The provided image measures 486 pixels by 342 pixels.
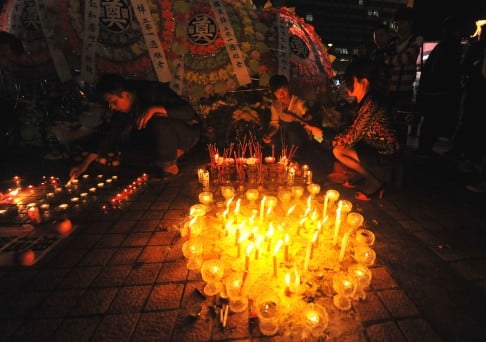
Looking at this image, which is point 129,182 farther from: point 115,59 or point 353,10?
point 353,10

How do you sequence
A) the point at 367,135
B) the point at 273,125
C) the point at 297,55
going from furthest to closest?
the point at 273,125 < the point at 297,55 < the point at 367,135

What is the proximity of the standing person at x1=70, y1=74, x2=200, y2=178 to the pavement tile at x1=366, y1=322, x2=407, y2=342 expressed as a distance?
→ 15.9 ft

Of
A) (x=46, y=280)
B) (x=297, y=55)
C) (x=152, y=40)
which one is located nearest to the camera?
(x=46, y=280)

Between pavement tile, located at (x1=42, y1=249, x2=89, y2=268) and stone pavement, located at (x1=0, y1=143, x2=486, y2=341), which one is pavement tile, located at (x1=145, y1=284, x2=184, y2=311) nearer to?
stone pavement, located at (x1=0, y1=143, x2=486, y2=341)

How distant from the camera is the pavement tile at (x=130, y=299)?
2.62 m

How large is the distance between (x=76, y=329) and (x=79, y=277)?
759mm

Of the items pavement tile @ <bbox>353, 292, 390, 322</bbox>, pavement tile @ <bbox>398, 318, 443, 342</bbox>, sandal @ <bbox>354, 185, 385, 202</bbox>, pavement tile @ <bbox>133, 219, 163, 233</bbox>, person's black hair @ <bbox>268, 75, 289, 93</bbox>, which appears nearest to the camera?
pavement tile @ <bbox>398, 318, 443, 342</bbox>

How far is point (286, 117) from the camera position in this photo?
→ 6926 millimetres

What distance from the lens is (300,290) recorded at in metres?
2.79

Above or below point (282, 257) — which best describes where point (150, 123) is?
above

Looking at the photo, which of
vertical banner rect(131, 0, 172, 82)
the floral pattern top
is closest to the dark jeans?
vertical banner rect(131, 0, 172, 82)

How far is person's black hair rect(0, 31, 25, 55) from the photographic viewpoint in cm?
521

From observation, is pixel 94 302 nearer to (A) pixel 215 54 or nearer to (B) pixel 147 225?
(B) pixel 147 225

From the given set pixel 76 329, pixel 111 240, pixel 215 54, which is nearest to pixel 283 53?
pixel 215 54
